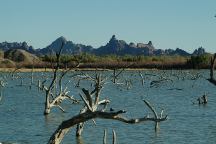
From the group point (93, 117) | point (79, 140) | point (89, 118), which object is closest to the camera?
point (93, 117)

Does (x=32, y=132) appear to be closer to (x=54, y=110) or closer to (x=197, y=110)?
(x=54, y=110)

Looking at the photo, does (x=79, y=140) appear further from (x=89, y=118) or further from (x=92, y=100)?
(x=89, y=118)

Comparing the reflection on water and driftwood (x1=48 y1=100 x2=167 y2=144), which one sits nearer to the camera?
driftwood (x1=48 y1=100 x2=167 y2=144)

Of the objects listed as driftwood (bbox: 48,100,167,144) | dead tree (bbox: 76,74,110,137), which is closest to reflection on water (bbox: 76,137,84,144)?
dead tree (bbox: 76,74,110,137)

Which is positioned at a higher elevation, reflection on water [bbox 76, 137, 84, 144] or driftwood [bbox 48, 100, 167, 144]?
driftwood [bbox 48, 100, 167, 144]

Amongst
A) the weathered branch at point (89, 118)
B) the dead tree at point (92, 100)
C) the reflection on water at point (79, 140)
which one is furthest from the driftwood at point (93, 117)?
the reflection on water at point (79, 140)

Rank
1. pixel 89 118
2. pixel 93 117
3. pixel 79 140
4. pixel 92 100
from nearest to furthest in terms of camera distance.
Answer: pixel 93 117 → pixel 89 118 → pixel 92 100 → pixel 79 140

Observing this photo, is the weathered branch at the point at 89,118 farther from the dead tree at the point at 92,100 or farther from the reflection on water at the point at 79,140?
the reflection on water at the point at 79,140

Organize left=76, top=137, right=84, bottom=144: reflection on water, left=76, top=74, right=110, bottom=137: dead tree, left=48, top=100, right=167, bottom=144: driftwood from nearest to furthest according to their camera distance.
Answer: left=48, top=100, right=167, bottom=144: driftwood
left=76, top=74, right=110, bottom=137: dead tree
left=76, top=137, right=84, bottom=144: reflection on water

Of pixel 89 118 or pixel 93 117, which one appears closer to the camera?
pixel 93 117

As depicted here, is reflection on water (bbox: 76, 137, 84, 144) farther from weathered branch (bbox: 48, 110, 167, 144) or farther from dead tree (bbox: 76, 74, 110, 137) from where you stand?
weathered branch (bbox: 48, 110, 167, 144)

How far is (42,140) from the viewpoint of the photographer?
2906 cm

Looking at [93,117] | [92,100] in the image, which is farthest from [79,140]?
[93,117]

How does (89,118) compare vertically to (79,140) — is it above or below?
above
